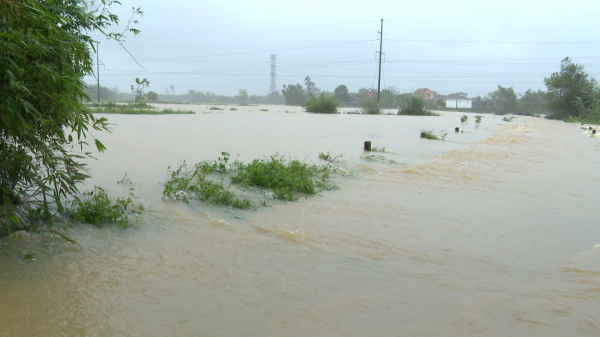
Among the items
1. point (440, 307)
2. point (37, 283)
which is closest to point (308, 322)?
point (440, 307)

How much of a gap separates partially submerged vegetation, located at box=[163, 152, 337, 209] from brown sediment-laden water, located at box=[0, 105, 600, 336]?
0.89ft

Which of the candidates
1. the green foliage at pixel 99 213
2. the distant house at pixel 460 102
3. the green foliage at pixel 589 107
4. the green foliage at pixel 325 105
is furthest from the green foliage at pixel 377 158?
the distant house at pixel 460 102

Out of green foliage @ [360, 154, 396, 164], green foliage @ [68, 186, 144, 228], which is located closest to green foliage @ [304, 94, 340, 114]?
green foliage @ [360, 154, 396, 164]

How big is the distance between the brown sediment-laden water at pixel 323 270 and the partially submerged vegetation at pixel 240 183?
0.27m

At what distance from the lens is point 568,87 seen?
46062 mm

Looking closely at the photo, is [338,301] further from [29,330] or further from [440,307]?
[29,330]

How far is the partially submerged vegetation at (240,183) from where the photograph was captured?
6.09 m

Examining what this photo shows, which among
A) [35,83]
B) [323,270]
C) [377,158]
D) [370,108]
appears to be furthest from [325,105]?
[35,83]

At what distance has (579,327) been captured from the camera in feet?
10.2

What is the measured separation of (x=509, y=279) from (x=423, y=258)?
0.78 meters

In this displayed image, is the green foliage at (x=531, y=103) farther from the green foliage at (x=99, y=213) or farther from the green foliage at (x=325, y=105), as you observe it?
the green foliage at (x=99, y=213)

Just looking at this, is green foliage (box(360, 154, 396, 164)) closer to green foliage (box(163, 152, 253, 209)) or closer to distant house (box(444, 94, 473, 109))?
green foliage (box(163, 152, 253, 209))

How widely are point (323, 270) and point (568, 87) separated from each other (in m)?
50.7

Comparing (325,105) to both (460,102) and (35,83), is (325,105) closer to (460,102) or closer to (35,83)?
(35,83)
